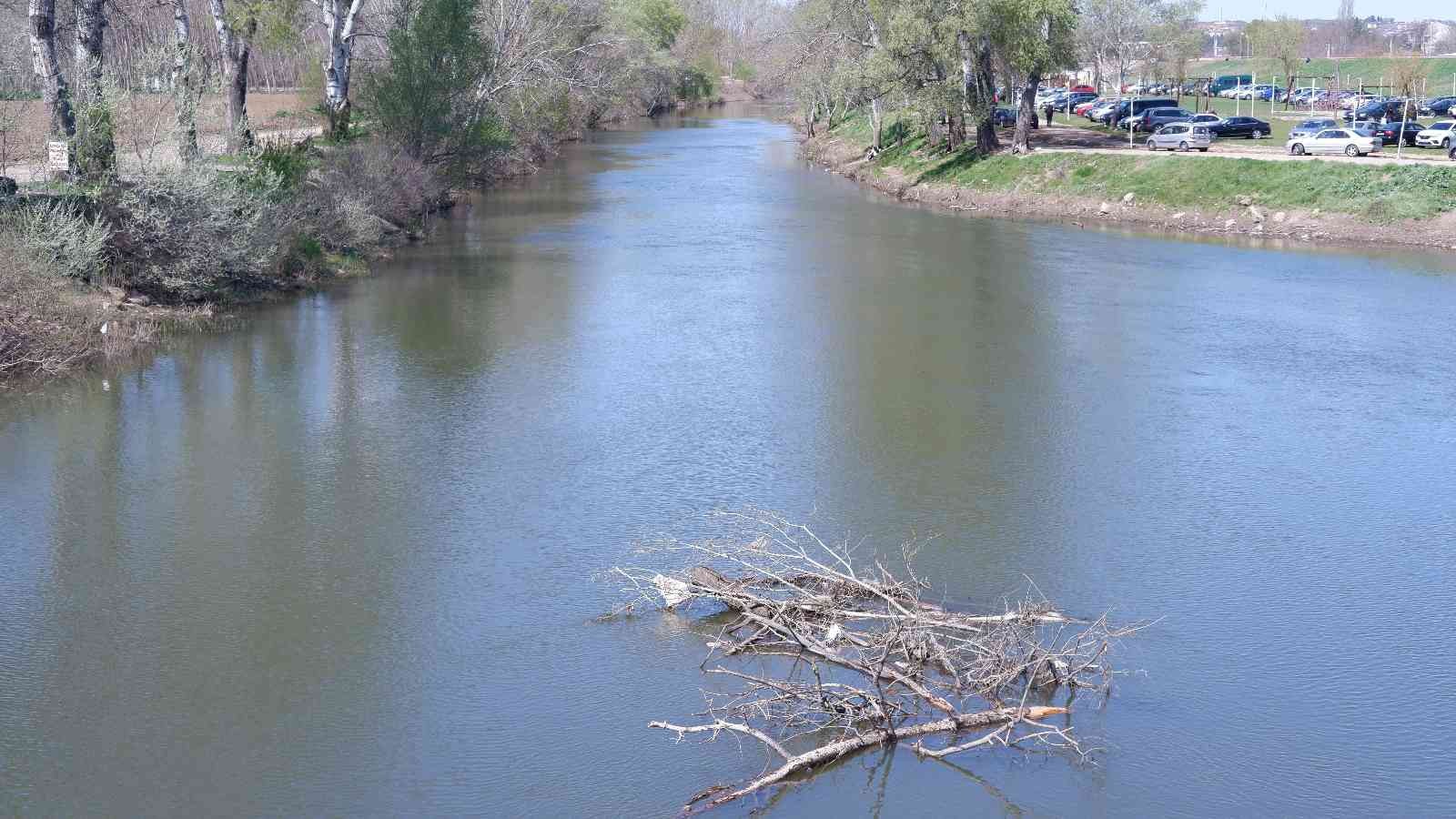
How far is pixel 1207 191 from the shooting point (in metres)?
42.2

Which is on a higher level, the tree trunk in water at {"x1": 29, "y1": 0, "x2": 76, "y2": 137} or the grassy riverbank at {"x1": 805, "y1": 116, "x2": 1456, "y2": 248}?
the tree trunk in water at {"x1": 29, "y1": 0, "x2": 76, "y2": 137}

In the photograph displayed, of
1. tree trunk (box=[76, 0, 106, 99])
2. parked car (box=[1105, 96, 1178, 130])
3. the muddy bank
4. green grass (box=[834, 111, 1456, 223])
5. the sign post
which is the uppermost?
tree trunk (box=[76, 0, 106, 99])

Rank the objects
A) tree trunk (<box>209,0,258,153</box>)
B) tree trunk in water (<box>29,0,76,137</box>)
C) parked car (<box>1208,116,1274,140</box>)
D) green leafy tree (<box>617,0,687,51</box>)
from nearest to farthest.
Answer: tree trunk in water (<box>29,0,76,137</box>), tree trunk (<box>209,0,258,153</box>), parked car (<box>1208,116,1274,140</box>), green leafy tree (<box>617,0,687,51</box>)

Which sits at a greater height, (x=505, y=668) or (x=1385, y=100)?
(x=1385, y=100)

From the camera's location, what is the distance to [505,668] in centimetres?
1229

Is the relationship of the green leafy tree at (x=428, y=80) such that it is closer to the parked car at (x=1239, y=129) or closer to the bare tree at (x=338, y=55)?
the bare tree at (x=338, y=55)

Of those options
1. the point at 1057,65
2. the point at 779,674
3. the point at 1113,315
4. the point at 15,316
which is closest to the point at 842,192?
the point at 1057,65

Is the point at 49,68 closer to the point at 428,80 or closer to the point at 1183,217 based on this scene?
the point at 428,80

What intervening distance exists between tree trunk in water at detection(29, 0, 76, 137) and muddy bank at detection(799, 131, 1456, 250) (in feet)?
92.6

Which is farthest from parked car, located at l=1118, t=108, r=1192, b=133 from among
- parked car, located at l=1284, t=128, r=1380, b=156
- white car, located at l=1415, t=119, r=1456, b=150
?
parked car, located at l=1284, t=128, r=1380, b=156

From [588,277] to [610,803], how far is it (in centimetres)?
2273

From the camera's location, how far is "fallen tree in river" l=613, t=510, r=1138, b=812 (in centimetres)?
1095

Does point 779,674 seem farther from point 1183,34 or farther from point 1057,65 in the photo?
point 1183,34

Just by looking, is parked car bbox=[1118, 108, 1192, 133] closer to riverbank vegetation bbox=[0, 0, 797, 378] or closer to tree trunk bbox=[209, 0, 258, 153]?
riverbank vegetation bbox=[0, 0, 797, 378]
